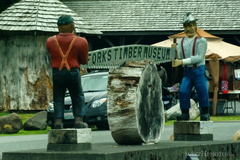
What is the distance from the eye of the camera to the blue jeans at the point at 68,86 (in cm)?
960

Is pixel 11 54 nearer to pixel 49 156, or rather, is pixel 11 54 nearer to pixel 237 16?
pixel 237 16

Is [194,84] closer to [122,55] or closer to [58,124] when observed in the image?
[122,55]

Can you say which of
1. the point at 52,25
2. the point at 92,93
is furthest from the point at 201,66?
the point at 52,25

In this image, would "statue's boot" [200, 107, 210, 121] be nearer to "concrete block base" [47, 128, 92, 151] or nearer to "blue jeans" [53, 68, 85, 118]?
"blue jeans" [53, 68, 85, 118]

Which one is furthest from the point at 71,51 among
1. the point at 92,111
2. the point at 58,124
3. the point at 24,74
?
the point at 24,74

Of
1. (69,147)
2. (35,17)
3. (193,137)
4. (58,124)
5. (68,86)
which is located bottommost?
(193,137)

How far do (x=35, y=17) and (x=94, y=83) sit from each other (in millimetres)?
6982

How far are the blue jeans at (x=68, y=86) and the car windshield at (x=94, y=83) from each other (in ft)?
30.5

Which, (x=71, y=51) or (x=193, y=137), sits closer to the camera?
(x=71, y=51)

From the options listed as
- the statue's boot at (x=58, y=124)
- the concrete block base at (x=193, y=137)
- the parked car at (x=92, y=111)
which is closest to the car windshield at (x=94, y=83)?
the parked car at (x=92, y=111)

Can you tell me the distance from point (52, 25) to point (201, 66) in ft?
48.4

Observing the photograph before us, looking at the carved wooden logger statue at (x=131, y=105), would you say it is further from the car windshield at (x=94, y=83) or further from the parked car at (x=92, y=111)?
the car windshield at (x=94, y=83)

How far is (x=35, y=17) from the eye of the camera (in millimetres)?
25891

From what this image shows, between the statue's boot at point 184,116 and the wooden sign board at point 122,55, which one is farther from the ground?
the wooden sign board at point 122,55
